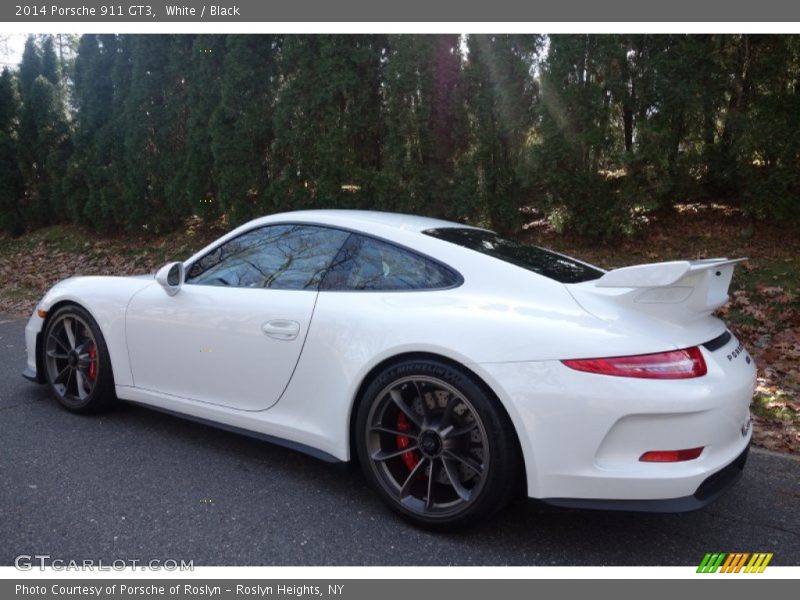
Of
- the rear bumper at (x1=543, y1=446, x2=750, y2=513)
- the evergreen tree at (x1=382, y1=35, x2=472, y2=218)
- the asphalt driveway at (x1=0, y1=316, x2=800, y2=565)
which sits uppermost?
the evergreen tree at (x1=382, y1=35, x2=472, y2=218)

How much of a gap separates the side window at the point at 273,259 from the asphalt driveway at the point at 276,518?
948 mm

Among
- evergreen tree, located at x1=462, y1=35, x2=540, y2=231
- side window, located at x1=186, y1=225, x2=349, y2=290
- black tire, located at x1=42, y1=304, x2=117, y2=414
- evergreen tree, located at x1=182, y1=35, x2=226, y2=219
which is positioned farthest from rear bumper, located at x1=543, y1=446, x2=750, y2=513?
evergreen tree, located at x1=182, y1=35, x2=226, y2=219

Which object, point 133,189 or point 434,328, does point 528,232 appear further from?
point 133,189

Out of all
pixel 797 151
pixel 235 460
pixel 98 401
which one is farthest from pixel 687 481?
pixel 797 151

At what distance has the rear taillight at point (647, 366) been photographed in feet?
7.59

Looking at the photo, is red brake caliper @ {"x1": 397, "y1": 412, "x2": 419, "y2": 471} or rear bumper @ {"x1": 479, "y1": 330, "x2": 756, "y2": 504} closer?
rear bumper @ {"x1": 479, "y1": 330, "x2": 756, "y2": 504}

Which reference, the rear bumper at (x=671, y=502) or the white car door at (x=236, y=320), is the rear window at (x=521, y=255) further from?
the rear bumper at (x=671, y=502)

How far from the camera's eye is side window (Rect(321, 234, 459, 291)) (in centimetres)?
287

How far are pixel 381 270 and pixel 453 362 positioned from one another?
638mm

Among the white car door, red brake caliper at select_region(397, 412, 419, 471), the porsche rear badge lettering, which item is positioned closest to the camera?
the porsche rear badge lettering

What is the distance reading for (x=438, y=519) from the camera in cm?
266

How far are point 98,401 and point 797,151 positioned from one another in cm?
635

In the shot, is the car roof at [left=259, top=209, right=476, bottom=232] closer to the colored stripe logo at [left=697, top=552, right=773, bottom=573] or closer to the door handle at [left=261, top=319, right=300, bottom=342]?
the door handle at [left=261, top=319, right=300, bottom=342]

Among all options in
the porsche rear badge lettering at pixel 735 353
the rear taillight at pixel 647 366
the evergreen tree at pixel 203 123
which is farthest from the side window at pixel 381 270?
the evergreen tree at pixel 203 123
